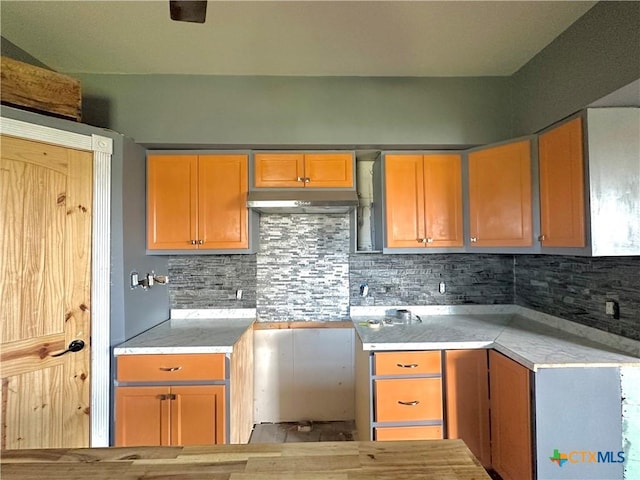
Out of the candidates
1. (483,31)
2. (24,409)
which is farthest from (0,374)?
(483,31)

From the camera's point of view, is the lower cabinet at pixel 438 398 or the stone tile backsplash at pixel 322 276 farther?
the stone tile backsplash at pixel 322 276

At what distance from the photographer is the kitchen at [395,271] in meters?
1.86

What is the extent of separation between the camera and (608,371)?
1.48 metres

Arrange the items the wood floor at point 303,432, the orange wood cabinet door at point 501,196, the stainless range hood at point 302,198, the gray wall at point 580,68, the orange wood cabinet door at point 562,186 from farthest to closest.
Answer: the wood floor at point 303,432, the stainless range hood at point 302,198, the orange wood cabinet door at point 501,196, the orange wood cabinet door at point 562,186, the gray wall at point 580,68

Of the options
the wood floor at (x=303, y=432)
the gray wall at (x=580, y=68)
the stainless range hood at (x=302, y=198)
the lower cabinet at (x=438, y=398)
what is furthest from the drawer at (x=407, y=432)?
the gray wall at (x=580, y=68)

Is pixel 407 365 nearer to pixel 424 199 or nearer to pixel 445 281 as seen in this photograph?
pixel 445 281

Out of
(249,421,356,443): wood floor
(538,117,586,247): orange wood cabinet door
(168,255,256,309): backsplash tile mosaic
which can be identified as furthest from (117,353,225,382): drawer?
→ (538,117,586,247): orange wood cabinet door

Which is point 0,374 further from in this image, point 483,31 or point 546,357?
point 483,31

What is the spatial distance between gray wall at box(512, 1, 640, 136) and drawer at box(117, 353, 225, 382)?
7.94 feet

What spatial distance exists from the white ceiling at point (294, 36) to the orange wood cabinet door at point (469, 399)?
1822 millimetres

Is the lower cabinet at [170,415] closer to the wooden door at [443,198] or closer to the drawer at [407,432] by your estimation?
the drawer at [407,432]

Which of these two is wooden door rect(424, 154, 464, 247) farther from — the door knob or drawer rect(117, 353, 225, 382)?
the door knob

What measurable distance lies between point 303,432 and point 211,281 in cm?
138

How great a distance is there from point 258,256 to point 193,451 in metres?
1.86
